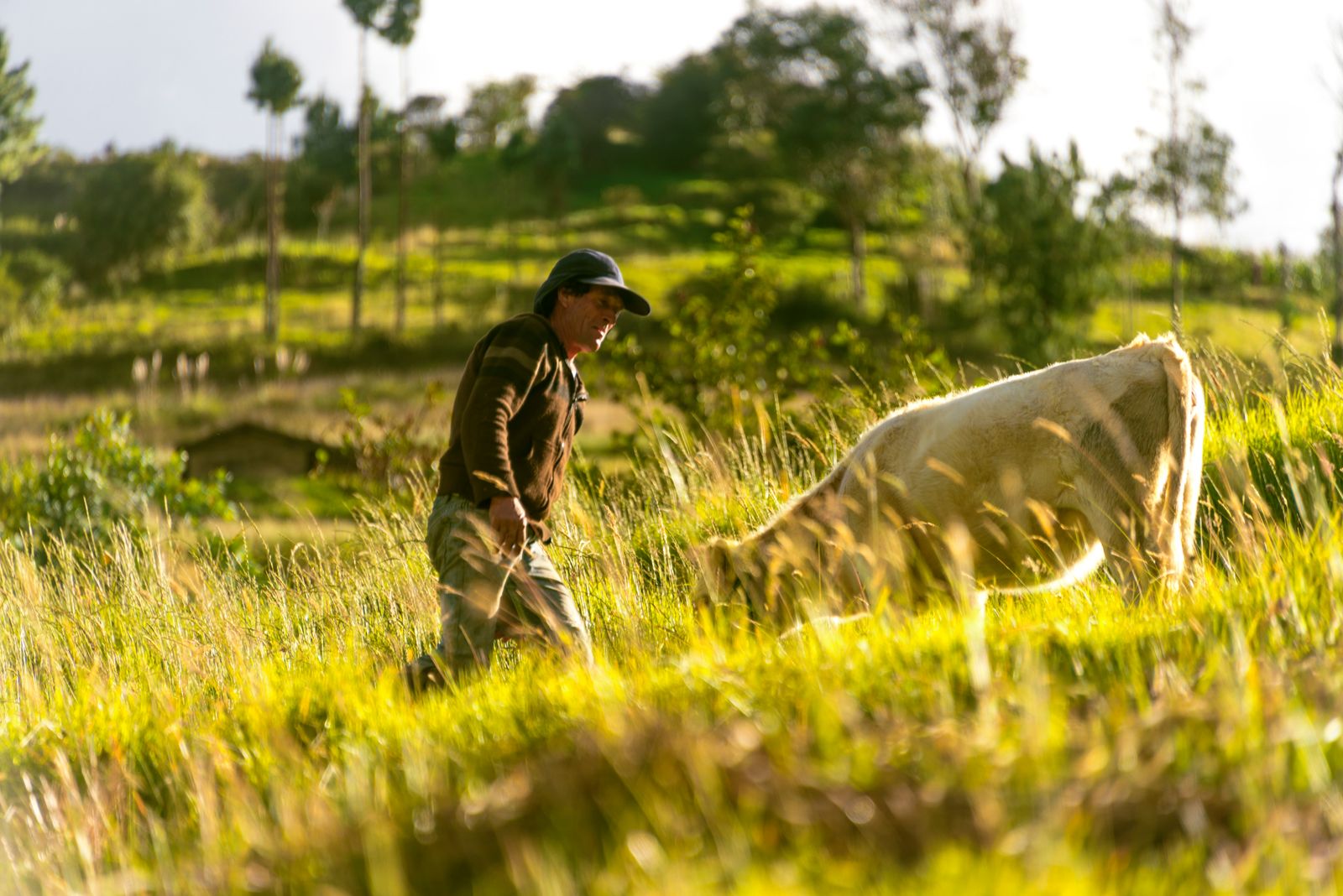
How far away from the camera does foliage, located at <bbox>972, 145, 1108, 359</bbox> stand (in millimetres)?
33312

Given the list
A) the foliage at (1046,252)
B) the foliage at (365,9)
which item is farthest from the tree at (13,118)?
the foliage at (1046,252)

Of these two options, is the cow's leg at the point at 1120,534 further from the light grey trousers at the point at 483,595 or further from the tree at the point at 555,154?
the tree at the point at 555,154

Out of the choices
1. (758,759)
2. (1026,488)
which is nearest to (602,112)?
(1026,488)

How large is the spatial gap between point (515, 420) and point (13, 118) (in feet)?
105

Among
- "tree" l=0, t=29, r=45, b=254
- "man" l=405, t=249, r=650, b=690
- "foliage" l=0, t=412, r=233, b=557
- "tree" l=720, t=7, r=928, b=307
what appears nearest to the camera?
"man" l=405, t=249, r=650, b=690

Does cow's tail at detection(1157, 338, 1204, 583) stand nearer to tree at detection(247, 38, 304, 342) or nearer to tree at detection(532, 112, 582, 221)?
tree at detection(247, 38, 304, 342)

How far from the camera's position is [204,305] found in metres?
49.2

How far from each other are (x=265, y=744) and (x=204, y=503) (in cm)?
979

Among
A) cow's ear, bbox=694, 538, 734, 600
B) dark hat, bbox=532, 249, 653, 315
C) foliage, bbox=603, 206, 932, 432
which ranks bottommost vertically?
cow's ear, bbox=694, 538, 734, 600

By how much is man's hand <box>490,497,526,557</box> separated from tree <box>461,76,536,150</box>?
74.6m

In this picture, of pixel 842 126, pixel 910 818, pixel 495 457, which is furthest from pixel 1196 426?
pixel 842 126

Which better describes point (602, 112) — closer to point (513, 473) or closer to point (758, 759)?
point (513, 473)

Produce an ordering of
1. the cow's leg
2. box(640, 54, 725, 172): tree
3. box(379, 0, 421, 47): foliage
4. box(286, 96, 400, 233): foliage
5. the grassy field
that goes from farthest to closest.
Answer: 1. box(640, 54, 725, 172): tree
2. box(286, 96, 400, 233): foliage
3. box(379, 0, 421, 47): foliage
4. the cow's leg
5. the grassy field

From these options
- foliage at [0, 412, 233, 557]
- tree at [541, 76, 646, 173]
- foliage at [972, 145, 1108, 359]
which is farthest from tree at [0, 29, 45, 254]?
tree at [541, 76, 646, 173]
